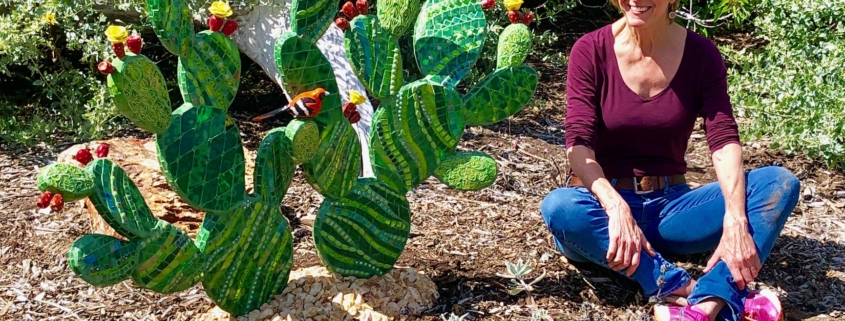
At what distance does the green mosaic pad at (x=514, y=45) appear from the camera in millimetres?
2543

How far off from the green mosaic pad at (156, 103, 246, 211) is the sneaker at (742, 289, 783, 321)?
142 cm

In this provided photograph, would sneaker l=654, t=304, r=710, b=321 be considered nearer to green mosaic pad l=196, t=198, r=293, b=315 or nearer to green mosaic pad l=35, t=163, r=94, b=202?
green mosaic pad l=196, t=198, r=293, b=315

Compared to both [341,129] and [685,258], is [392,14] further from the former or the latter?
[685,258]

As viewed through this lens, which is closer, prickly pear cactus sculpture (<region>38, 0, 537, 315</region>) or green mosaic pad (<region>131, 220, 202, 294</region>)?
prickly pear cactus sculpture (<region>38, 0, 537, 315</region>)

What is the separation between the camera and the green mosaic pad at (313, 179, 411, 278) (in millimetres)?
2426

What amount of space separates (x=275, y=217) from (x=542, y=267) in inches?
37.0

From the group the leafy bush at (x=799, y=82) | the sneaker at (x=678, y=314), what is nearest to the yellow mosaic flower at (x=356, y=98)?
the sneaker at (x=678, y=314)

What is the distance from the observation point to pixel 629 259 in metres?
2.52

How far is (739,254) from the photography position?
2500 mm

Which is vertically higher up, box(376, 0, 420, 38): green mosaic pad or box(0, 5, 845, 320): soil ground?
box(376, 0, 420, 38): green mosaic pad

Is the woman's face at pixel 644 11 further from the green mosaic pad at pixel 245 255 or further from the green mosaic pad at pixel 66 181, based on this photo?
the green mosaic pad at pixel 66 181

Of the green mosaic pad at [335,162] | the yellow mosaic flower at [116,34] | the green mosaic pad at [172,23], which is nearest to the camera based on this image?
the yellow mosaic flower at [116,34]

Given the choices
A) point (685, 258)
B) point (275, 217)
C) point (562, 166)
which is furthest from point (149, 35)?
point (685, 258)

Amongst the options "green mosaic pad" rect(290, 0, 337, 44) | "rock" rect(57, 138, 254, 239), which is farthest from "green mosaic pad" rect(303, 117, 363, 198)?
"rock" rect(57, 138, 254, 239)
